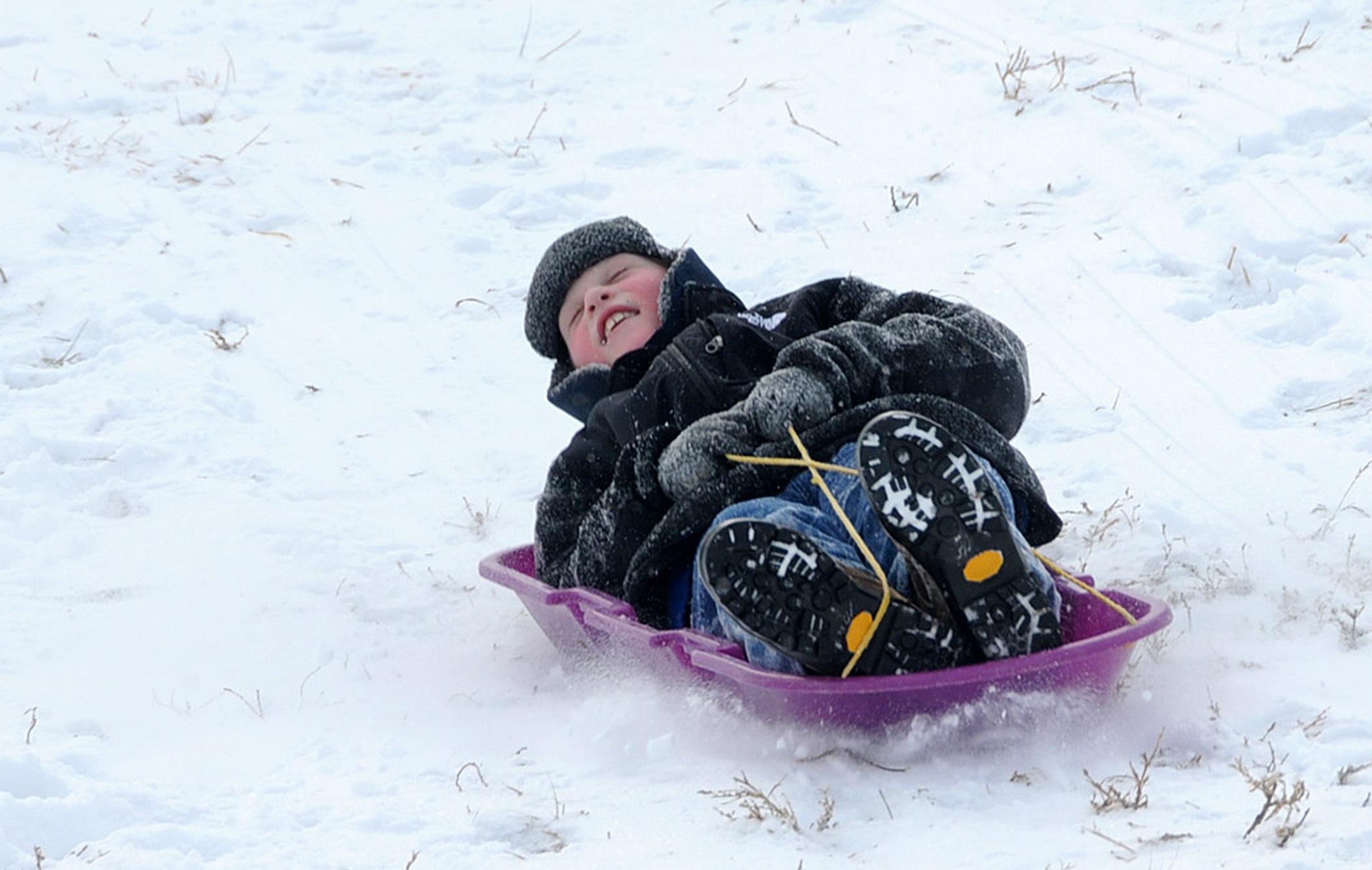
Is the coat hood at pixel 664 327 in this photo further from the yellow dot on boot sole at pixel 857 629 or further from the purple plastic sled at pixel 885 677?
the yellow dot on boot sole at pixel 857 629

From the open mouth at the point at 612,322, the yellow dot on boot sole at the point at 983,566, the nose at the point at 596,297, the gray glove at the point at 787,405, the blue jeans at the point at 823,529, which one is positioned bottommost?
the open mouth at the point at 612,322

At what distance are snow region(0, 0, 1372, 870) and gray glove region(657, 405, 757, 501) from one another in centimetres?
34

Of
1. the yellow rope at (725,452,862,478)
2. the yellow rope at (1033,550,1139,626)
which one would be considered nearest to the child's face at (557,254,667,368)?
the yellow rope at (725,452,862,478)

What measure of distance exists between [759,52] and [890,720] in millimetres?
4644

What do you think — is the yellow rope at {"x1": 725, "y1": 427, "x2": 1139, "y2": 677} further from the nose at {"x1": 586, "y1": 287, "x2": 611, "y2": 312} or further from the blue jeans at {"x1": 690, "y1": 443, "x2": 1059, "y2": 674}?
the nose at {"x1": 586, "y1": 287, "x2": 611, "y2": 312}

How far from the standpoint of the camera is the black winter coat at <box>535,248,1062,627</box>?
255 centimetres

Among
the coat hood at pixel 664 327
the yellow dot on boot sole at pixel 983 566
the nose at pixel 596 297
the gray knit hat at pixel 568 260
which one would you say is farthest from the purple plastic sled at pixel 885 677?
the gray knit hat at pixel 568 260

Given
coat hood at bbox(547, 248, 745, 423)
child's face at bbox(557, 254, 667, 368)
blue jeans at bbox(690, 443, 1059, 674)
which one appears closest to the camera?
blue jeans at bbox(690, 443, 1059, 674)

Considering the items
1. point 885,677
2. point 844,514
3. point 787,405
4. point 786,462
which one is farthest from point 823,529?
point 885,677

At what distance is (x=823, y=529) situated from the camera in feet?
7.77

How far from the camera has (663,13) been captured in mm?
6801

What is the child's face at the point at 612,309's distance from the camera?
10.4ft

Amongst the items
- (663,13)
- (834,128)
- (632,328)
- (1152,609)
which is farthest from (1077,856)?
(663,13)

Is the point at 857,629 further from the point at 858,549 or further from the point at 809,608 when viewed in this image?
the point at 858,549
